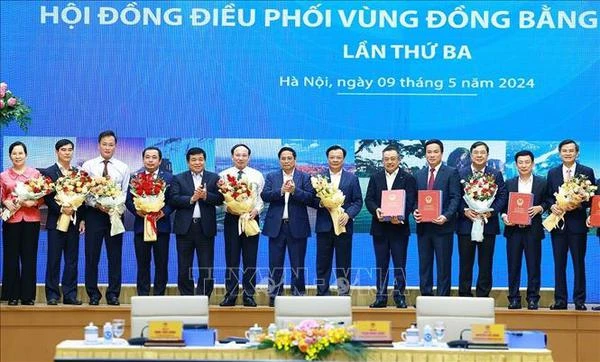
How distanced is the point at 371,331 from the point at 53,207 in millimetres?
3380

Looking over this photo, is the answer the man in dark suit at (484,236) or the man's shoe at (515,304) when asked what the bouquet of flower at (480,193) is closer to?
the man in dark suit at (484,236)

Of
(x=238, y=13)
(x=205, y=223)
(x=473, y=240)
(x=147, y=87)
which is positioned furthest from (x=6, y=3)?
(x=473, y=240)

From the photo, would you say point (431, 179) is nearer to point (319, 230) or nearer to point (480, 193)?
point (480, 193)

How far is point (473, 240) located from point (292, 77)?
7.29 ft

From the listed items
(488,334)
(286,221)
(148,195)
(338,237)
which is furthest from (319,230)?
(488,334)

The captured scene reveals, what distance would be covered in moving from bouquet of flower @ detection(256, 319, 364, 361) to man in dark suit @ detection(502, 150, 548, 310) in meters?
3.11

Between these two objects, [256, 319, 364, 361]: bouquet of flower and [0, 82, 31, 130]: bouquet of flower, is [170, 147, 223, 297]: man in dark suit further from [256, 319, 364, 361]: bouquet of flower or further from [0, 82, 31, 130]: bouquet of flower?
[256, 319, 364, 361]: bouquet of flower

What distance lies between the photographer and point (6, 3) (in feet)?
32.6

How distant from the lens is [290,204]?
904cm

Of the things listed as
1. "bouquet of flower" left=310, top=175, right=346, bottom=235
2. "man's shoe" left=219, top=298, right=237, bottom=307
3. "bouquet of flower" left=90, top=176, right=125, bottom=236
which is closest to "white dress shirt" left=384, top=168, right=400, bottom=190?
"bouquet of flower" left=310, top=175, right=346, bottom=235

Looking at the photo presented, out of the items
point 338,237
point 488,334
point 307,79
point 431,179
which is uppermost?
point 307,79

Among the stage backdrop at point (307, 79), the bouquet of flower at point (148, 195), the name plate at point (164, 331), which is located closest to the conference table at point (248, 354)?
the name plate at point (164, 331)

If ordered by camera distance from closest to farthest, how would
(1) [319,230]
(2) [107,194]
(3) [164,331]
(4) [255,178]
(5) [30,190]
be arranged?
(3) [164,331] < (5) [30,190] < (2) [107,194] < (1) [319,230] < (4) [255,178]

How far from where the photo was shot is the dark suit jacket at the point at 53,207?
8.77 meters
